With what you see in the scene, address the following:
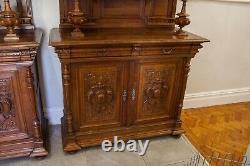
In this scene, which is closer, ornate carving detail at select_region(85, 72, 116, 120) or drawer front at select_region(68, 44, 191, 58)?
drawer front at select_region(68, 44, 191, 58)

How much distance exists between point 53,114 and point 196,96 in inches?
70.4

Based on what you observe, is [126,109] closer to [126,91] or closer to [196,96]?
[126,91]

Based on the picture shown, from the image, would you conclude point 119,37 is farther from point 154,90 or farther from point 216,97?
point 216,97

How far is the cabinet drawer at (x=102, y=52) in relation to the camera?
185 cm

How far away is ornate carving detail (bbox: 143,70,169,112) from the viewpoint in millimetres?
2162

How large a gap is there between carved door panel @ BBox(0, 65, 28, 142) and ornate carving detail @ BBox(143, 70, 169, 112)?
3.55ft

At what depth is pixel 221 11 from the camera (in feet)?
9.01

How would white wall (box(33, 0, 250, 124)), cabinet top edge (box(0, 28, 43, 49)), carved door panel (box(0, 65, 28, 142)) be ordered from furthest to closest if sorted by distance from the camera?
white wall (box(33, 0, 250, 124)) < carved door panel (box(0, 65, 28, 142)) < cabinet top edge (box(0, 28, 43, 49))

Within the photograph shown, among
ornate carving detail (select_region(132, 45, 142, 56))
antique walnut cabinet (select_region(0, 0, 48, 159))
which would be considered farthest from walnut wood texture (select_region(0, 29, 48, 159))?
ornate carving detail (select_region(132, 45, 142, 56))

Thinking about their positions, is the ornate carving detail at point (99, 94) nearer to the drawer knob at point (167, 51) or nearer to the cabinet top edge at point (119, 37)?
the cabinet top edge at point (119, 37)

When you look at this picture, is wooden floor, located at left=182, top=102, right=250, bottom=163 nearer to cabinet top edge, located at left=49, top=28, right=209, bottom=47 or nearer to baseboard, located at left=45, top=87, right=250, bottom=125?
baseboard, located at left=45, top=87, right=250, bottom=125

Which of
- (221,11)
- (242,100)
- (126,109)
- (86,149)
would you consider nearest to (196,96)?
(242,100)

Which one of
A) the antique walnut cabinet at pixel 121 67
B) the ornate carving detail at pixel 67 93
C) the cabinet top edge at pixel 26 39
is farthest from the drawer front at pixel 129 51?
the cabinet top edge at pixel 26 39

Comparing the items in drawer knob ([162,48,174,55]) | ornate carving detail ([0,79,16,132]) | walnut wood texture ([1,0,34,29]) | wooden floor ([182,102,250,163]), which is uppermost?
walnut wood texture ([1,0,34,29])
